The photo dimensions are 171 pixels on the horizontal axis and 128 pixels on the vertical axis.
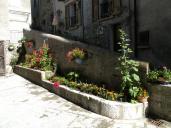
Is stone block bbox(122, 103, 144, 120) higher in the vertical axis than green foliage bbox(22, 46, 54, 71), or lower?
lower

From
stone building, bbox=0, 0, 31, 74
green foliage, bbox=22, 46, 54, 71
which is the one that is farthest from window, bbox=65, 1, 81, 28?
green foliage, bbox=22, 46, 54, 71

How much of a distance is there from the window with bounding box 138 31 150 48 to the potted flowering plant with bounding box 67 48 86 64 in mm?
3642

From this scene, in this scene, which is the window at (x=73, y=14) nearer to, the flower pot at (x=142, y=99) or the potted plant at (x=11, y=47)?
the potted plant at (x=11, y=47)

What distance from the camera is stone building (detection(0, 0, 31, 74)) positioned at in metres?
15.3

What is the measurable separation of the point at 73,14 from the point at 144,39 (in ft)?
29.2

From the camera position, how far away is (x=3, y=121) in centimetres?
695

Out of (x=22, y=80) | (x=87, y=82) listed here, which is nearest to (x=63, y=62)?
(x=87, y=82)

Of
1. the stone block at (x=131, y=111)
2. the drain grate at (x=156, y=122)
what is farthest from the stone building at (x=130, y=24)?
the drain grate at (x=156, y=122)

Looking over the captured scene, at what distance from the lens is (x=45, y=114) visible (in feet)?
24.5

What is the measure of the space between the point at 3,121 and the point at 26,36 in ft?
35.2

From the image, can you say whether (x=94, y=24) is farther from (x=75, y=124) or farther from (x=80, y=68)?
(x=75, y=124)

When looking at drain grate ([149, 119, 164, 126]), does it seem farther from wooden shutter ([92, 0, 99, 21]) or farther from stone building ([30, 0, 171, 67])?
wooden shutter ([92, 0, 99, 21])

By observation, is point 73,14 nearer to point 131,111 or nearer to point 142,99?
point 142,99

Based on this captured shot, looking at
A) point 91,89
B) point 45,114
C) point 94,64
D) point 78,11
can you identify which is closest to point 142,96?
point 91,89
